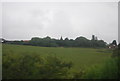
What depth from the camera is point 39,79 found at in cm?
405

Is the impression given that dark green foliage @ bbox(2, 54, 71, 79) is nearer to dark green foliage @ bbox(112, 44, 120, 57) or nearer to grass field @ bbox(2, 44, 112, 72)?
grass field @ bbox(2, 44, 112, 72)

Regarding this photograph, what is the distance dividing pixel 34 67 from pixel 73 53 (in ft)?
3.10

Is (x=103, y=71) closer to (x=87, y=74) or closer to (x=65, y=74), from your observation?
(x=87, y=74)

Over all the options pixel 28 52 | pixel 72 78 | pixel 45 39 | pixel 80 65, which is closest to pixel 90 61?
pixel 80 65

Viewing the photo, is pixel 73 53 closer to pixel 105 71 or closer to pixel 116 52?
pixel 105 71

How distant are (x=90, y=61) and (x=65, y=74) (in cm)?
63

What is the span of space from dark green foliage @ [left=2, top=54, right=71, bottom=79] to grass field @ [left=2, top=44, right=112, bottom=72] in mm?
97

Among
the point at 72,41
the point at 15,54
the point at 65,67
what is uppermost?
the point at 72,41

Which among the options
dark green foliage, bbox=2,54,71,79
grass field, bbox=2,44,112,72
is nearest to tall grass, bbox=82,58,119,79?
grass field, bbox=2,44,112,72

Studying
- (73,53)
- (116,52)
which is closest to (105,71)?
(116,52)

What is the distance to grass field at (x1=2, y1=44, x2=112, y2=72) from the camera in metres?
3.92

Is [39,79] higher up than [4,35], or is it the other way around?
[4,35]

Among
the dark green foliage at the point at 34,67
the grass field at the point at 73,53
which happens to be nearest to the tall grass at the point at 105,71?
the grass field at the point at 73,53

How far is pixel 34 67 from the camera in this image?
4055 millimetres
